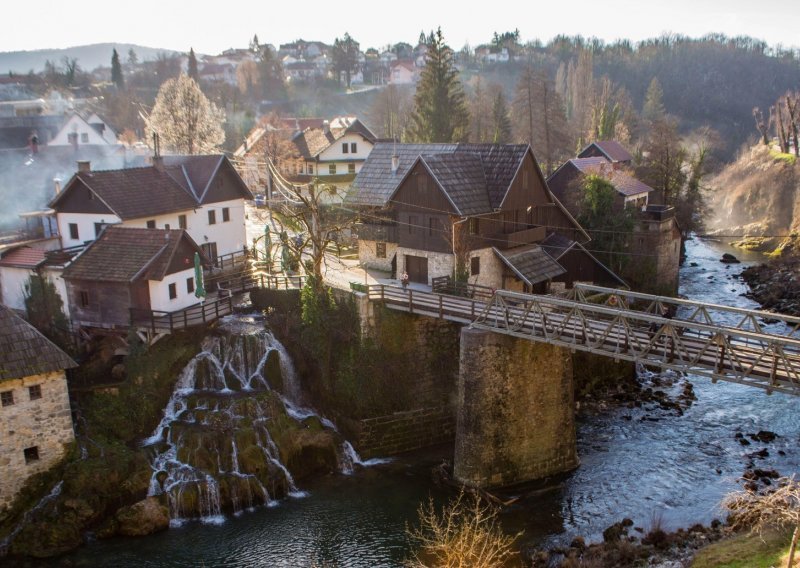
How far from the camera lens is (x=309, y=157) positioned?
7556 centimetres

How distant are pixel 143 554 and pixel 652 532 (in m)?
19.0

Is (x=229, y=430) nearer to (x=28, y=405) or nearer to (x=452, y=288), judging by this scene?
(x=28, y=405)

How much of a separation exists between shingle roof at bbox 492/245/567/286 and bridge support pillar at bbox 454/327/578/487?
873 centimetres

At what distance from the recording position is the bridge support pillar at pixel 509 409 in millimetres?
30500

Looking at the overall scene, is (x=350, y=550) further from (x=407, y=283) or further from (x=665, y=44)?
(x=665, y=44)

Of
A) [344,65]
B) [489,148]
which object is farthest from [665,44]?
[489,148]

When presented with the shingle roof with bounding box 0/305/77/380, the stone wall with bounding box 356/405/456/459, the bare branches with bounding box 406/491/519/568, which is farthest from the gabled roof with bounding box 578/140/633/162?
the shingle roof with bounding box 0/305/77/380

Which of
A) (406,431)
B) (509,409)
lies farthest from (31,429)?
(509,409)

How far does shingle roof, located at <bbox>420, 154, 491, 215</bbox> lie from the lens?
128ft

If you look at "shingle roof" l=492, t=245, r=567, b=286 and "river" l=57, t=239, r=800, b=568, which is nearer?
"river" l=57, t=239, r=800, b=568

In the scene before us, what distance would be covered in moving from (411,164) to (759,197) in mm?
59200

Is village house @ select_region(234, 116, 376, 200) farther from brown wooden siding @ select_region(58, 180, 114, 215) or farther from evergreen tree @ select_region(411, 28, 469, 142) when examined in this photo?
brown wooden siding @ select_region(58, 180, 114, 215)

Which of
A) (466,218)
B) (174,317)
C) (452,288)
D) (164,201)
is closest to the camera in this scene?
(174,317)

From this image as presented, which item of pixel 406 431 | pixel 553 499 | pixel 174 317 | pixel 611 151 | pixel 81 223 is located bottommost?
pixel 553 499
